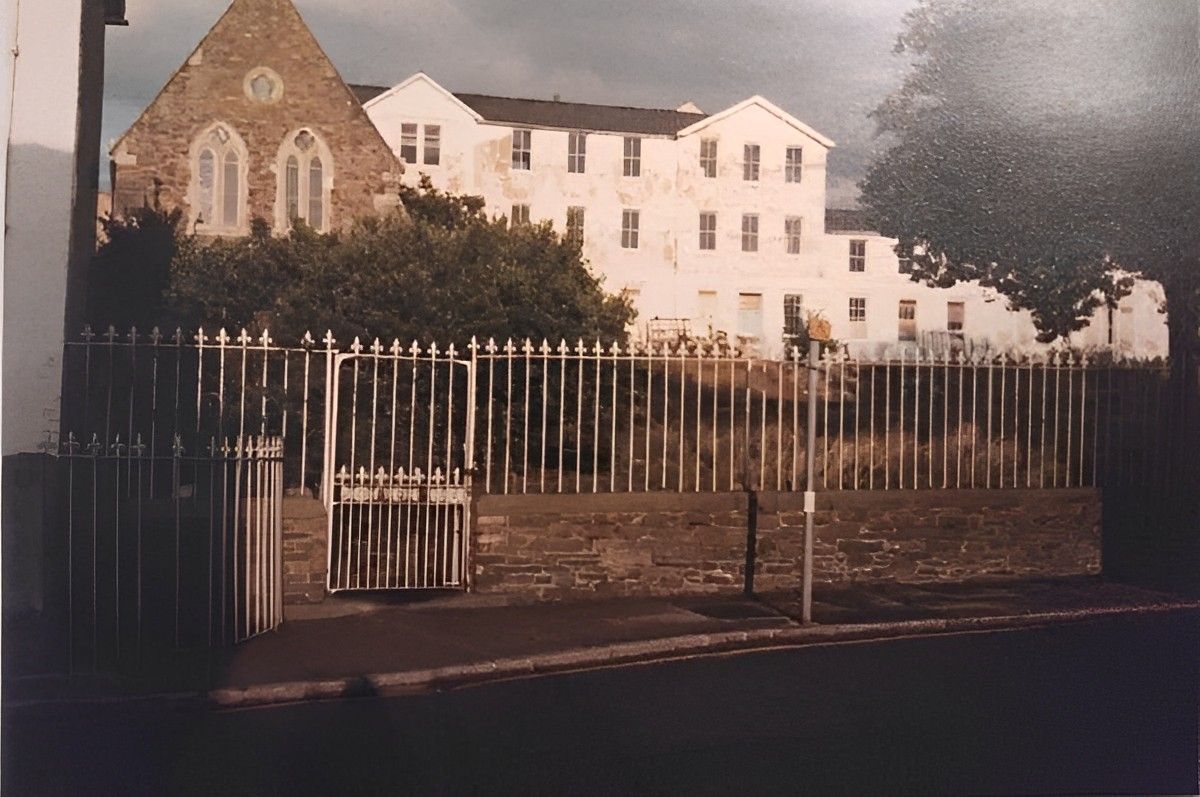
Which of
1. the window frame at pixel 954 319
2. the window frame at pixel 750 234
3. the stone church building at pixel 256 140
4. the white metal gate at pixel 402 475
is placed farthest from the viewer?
the white metal gate at pixel 402 475

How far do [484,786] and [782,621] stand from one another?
11.7ft

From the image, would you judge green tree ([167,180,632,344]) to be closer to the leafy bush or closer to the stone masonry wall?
the leafy bush

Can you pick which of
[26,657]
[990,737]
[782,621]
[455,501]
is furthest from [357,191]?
[990,737]

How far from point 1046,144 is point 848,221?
130cm

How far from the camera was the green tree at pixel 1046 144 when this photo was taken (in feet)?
28.9

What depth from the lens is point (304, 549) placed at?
32.4 ft

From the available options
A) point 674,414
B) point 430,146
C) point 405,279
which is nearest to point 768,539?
point 674,414

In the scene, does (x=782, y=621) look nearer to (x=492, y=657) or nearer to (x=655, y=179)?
(x=492, y=657)

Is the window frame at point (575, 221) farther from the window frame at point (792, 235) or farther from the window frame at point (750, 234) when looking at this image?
the window frame at point (792, 235)

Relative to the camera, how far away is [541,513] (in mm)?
10875

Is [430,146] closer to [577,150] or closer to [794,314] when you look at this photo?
[577,150]

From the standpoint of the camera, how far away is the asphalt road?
7.37m

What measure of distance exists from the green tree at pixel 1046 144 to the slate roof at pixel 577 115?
1.28m

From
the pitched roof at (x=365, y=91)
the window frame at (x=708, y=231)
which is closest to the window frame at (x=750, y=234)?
the window frame at (x=708, y=231)
